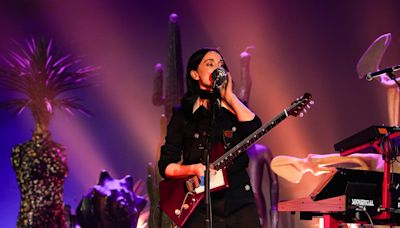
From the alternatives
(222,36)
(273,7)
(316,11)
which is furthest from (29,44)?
(316,11)

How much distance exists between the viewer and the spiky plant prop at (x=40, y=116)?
634 cm

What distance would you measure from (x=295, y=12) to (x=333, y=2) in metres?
0.45

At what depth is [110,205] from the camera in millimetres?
6742

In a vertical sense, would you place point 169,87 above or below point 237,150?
above

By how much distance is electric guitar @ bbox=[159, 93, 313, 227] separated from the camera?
2913 millimetres

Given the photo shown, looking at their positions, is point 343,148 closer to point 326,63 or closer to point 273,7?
point 326,63

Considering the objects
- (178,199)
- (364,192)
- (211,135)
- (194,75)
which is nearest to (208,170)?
(211,135)

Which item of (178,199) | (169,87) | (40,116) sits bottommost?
(178,199)

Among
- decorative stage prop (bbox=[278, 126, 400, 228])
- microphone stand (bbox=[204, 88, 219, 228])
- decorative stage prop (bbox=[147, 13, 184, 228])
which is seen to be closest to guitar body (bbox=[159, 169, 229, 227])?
microphone stand (bbox=[204, 88, 219, 228])

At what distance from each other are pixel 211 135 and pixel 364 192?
140cm

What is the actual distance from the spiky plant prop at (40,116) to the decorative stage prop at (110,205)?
0.32 meters

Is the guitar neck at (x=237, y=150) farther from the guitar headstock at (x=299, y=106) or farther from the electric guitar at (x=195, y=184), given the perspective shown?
the guitar headstock at (x=299, y=106)

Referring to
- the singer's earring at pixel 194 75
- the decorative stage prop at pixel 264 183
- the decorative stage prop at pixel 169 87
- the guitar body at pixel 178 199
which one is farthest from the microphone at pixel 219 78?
the decorative stage prop at pixel 169 87

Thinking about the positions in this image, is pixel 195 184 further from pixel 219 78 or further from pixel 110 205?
pixel 110 205
